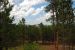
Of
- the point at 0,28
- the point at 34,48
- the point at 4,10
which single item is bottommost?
the point at 34,48

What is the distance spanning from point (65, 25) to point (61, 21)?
189 cm

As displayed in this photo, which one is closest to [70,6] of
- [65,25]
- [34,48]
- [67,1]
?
[67,1]

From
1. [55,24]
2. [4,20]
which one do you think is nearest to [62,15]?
[55,24]

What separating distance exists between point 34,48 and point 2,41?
9.43 m

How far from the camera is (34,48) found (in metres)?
30.7

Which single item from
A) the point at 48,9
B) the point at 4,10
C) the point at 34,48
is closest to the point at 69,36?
the point at 48,9

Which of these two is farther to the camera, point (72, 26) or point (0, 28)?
point (72, 26)

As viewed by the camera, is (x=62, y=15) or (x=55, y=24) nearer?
(x=55, y=24)

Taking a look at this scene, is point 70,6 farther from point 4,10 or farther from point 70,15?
point 4,10

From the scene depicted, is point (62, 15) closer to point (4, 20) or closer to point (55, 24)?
point (55, 24)

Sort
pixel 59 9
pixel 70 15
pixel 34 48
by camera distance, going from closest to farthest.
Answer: pixel 34 48 → pixel 59 9 → pixel 70 15

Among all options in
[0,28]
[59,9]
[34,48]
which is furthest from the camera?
[59,9]

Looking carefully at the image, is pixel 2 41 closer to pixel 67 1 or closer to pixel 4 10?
pixel 4 10

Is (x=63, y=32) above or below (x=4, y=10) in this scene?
below
